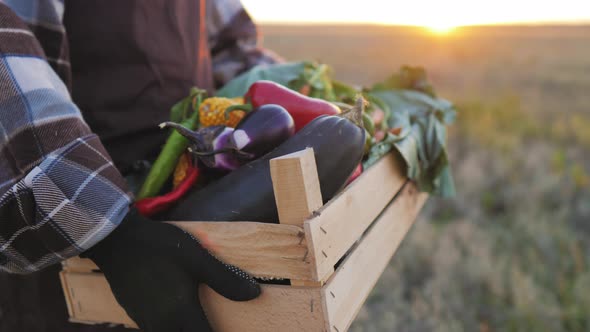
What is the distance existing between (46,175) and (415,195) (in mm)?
1321

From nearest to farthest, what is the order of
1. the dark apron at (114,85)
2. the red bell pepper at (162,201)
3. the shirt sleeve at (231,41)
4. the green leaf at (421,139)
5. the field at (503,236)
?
the red bell pepper at (162,201), the dark apron at (114,85), the green leaf at (421,139), the shirt sleeve at (231,41), the field at (503,236)

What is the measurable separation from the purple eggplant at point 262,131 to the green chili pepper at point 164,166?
0.57 feet

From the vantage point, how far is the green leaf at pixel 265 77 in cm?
186

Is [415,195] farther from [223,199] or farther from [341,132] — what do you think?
[223,199]

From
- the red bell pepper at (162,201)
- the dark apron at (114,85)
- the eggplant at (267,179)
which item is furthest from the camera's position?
the dark apron at (114,85)

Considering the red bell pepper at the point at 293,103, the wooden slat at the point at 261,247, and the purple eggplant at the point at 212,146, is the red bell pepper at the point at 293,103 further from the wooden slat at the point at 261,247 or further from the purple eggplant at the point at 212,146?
the wooden slat at the point at 261,247

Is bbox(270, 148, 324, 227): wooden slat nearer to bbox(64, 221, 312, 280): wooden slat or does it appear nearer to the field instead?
bbox(64, 221, 312, 280): wooden slat

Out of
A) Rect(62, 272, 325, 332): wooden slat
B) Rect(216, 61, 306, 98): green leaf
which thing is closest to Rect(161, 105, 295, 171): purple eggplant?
→ Rect(62, 272, 325, 332): wooden slat

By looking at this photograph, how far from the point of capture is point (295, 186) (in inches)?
39.4

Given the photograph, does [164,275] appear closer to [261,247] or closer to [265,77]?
[261,247]

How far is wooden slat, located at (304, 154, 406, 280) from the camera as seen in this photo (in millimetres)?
1007

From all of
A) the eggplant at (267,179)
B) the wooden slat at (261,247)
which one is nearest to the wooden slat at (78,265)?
the eggplant at (267,179)

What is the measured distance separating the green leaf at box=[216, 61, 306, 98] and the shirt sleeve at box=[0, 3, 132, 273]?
775mm

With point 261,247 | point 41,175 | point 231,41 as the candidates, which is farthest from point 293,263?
point 231,41
